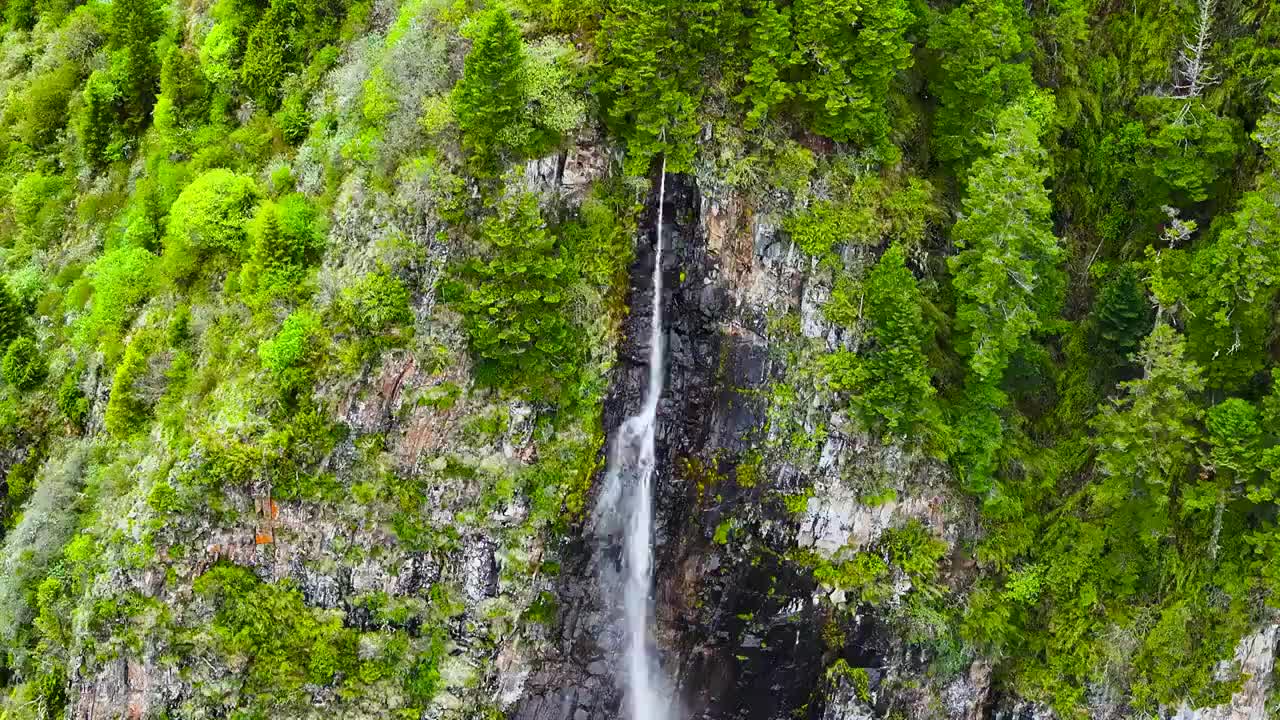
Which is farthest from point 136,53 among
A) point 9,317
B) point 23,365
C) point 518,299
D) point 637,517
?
point 637,517

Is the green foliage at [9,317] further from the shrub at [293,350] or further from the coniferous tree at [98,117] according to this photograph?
the shrub at [293,350]

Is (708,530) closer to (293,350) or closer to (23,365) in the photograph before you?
(293,350)

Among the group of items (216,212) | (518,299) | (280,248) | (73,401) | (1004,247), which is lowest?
(73,401)

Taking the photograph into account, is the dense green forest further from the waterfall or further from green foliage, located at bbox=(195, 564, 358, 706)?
the waterfall

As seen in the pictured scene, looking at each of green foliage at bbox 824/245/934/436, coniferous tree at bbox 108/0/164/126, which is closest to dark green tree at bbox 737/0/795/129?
green foliage at bbox 824/245/934/436

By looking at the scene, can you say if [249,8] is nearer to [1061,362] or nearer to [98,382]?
[98,382]

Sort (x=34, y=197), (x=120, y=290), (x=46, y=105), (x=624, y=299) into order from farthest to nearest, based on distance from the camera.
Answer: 1. (x=46, y=105)
2. (x=34, y=197)
3. (x=120, y=290)
4. (x=624, y=299)
